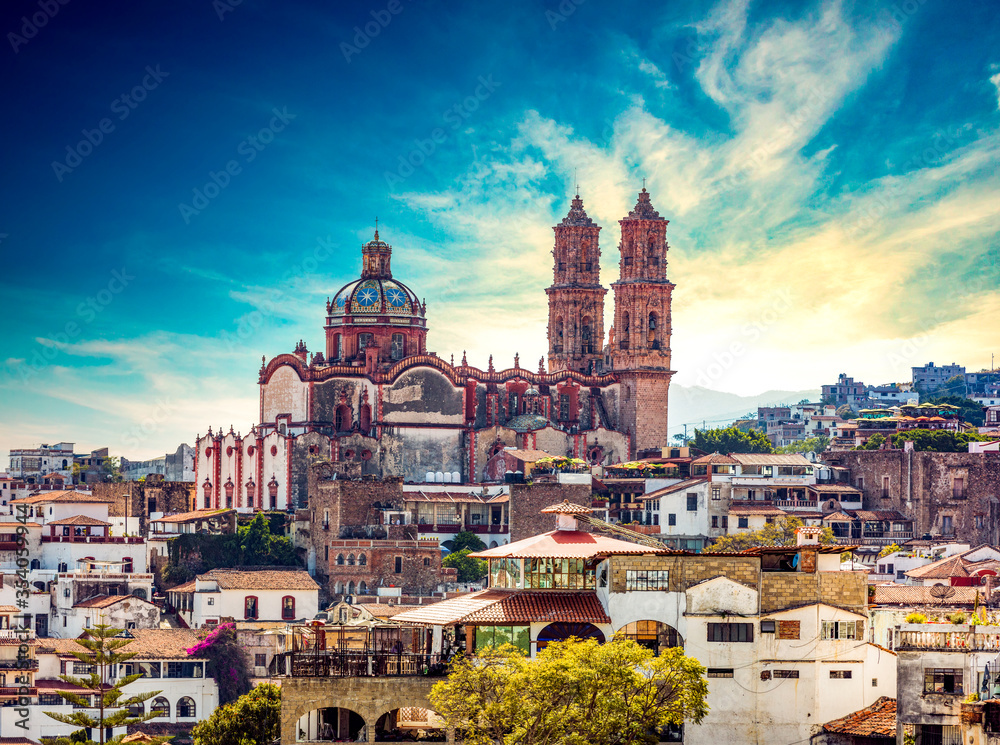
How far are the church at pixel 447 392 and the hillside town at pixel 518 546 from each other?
0.19m

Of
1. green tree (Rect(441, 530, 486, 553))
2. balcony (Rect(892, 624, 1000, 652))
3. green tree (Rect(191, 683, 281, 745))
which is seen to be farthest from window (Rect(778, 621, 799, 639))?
green tree (Rect(441, 530, 486, 553))

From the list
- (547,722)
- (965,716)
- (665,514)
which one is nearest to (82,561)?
(665,514)

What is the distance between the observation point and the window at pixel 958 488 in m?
104

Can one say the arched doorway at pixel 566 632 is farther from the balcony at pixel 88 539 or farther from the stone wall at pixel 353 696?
the balcony at pixel 88 539

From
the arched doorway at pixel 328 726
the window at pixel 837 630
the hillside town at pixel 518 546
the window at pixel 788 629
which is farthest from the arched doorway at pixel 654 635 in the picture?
the arched doorway at pixel 328 726

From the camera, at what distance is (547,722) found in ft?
148

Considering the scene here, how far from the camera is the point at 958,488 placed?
104 meters

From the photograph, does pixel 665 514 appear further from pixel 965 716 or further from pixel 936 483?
pixel 965 716

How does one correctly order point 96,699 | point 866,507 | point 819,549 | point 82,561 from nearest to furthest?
point 819,549 → point 96,699 → point 82,561 → point 866,507

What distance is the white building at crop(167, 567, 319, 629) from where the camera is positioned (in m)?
90.8

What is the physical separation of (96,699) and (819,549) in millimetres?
38845

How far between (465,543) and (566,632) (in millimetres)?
50556

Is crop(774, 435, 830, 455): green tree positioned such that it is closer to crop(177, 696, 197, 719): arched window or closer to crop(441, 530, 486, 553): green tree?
crop(441, 530, 486, 553): green tree

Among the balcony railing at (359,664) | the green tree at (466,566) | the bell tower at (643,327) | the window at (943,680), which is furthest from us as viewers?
the bell tower at (643,327)
